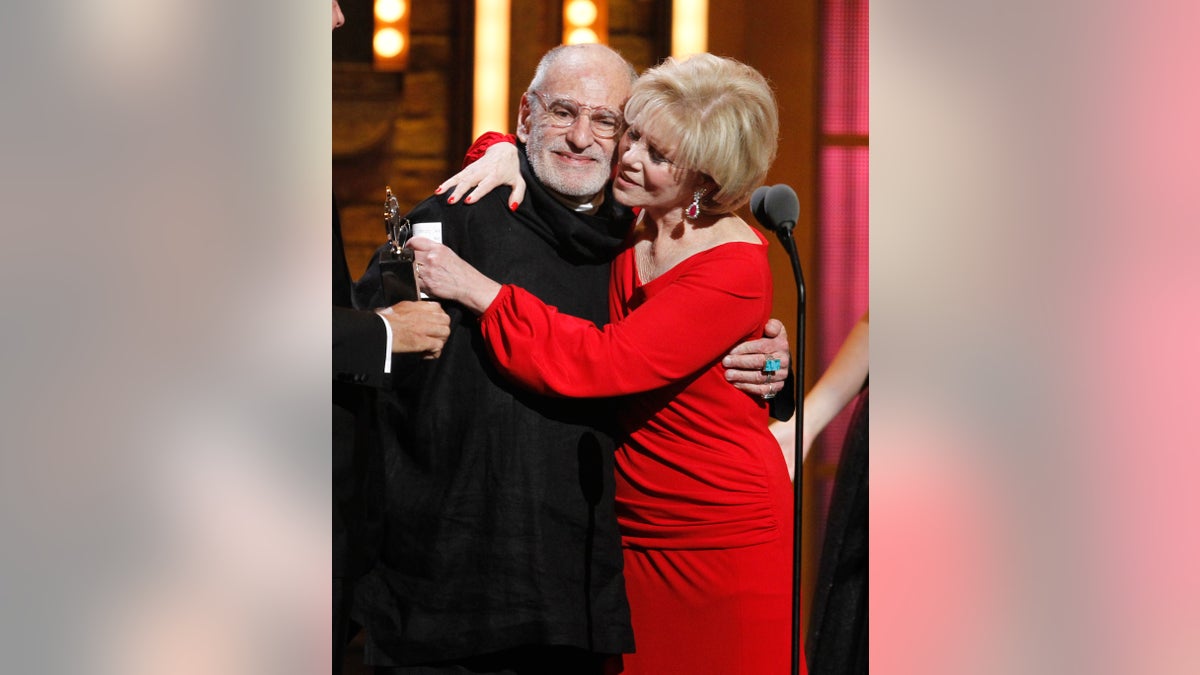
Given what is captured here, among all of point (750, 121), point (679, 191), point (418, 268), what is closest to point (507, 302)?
point (418, 268)

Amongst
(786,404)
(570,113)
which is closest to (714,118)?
(570,113)

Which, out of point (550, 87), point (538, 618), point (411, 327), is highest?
point (550, 87)

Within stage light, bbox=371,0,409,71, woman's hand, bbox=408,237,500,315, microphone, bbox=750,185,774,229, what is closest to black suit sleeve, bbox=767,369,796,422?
microphone, bbox=750,185,774,229

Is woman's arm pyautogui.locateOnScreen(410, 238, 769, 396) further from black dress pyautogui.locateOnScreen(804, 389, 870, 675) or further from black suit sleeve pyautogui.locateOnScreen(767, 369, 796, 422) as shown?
black dress pyautogui.locateOnScreen(804, 389, 870, 675)

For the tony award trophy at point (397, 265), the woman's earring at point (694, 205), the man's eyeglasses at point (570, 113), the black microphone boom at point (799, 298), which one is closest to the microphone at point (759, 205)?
the black microphone boom at point (799, 298)

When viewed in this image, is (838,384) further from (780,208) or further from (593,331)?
(593,331)

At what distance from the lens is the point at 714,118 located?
9.80 feet

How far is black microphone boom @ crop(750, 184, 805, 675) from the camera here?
9.51 ft

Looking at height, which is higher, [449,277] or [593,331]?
[449,277]

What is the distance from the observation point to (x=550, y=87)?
2.99 m

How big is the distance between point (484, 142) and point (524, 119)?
9cm
